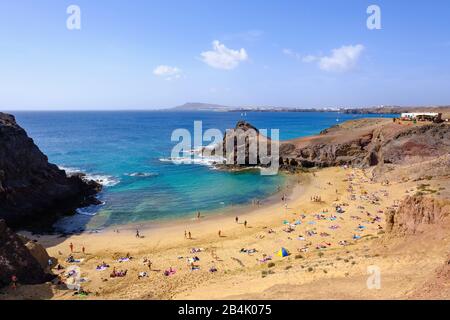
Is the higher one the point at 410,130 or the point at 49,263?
the point at 410,130

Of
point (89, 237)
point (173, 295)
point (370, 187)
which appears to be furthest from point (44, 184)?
point (370, 187)

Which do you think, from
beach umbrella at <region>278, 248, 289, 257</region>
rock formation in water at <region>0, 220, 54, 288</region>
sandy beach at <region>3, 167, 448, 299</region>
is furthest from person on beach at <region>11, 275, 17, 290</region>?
beach umbrella at <region>278, 248, 289, 257</region>

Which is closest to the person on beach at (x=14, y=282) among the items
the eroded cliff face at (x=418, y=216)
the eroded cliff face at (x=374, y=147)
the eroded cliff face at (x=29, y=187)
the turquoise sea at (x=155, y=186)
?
the turquoise sea at (x=155, y=186)

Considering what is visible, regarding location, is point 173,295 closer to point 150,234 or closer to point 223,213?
point 150,234

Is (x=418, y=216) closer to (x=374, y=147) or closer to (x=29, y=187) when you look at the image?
(x=29, y=187)

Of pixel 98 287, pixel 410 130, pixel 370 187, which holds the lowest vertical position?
pixel 98 287

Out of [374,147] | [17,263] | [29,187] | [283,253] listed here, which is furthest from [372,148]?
[17,263]

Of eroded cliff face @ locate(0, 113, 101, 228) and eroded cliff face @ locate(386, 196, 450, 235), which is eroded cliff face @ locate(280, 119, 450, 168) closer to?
eroded cliff face @ locate(386, 196, 450, 235)

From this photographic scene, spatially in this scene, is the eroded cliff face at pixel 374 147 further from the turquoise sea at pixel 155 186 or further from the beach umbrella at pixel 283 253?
the beach umbrella at pixel 283 253
